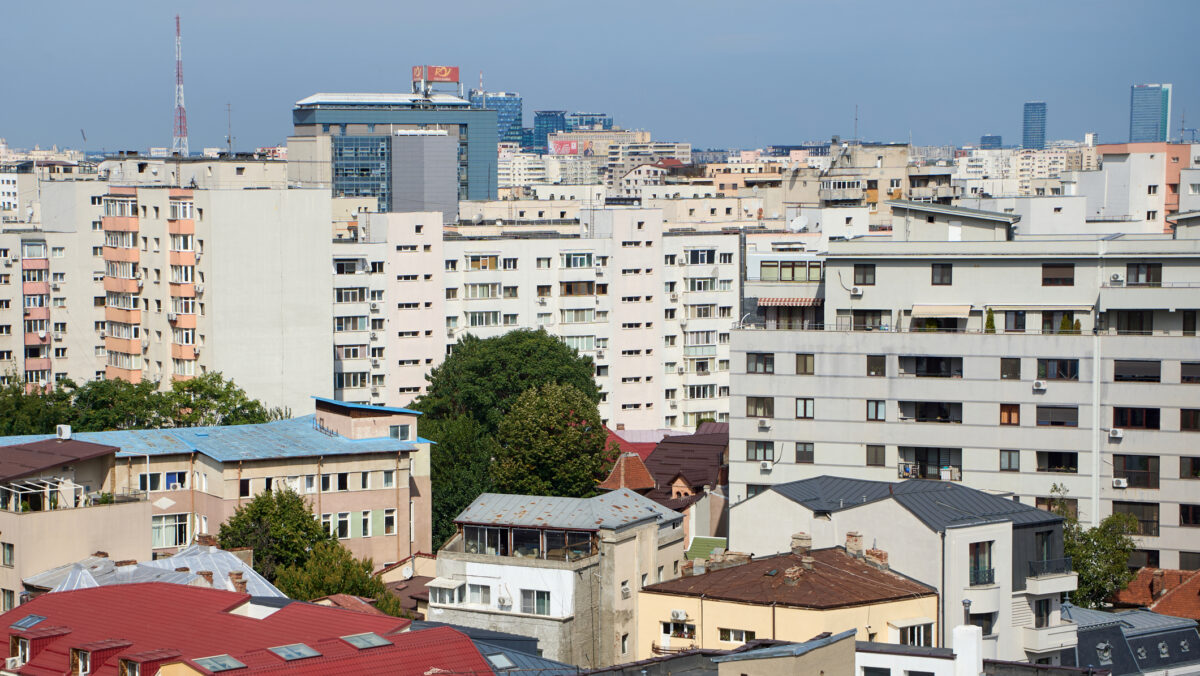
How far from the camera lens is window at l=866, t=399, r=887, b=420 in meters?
63.8

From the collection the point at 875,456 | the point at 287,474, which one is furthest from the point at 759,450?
the point at 287,474

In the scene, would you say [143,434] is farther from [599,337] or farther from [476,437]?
[599,337]

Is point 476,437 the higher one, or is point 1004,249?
point 1004,249

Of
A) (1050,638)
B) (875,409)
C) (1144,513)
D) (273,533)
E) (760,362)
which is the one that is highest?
(760,362)

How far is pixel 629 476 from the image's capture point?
78062 millimetres

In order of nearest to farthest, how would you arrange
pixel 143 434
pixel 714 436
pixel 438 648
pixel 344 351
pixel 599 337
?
pixel 438 648 < pixel 143 434 < pixel 714 436 < pixel 344 351 < pixel 599 337

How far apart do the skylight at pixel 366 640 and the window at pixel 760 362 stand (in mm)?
30777

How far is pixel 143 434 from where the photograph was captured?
62656 millimetres

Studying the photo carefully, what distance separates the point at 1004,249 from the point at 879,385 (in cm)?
684

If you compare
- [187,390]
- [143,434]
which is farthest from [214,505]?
[187,390]

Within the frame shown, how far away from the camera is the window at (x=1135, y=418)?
202ft

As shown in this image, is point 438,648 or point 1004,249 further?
point 1004,249

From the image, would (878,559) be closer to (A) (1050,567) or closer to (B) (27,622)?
(A) (1050,567)

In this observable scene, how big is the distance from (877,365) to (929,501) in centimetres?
1544
